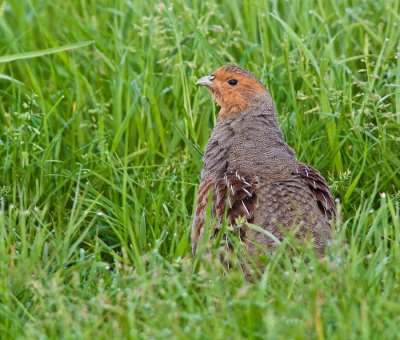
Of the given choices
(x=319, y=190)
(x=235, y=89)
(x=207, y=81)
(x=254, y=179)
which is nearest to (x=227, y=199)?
(x=254, y=179)

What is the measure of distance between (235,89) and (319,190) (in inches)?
35.1

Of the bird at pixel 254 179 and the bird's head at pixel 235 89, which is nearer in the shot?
the bird at pixel 254 179

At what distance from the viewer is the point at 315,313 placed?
3367 mm

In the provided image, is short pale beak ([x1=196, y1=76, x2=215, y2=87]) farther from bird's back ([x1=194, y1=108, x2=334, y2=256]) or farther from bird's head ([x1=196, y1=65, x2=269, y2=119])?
bird's back ([x1=194, y1=108, x2=334, y2=256])

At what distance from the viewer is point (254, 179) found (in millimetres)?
4590

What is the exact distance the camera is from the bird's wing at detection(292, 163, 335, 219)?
4.55 meters

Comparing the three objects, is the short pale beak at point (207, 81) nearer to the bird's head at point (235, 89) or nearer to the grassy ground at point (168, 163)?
the bird's head at point (235, 89)

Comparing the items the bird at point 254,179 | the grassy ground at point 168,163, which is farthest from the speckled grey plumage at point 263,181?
the grassy ground at point 168,163

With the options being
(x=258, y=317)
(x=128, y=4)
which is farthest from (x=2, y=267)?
(x=128, y=4)

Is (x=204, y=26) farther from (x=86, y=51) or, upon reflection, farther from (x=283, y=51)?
(x=86, y=51)

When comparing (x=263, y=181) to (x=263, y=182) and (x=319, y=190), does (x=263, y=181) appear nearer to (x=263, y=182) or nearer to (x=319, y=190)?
(x=263, y=182)

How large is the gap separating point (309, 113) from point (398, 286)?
198cm

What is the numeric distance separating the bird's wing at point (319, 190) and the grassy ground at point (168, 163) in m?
0.15

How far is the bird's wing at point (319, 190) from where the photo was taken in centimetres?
455
